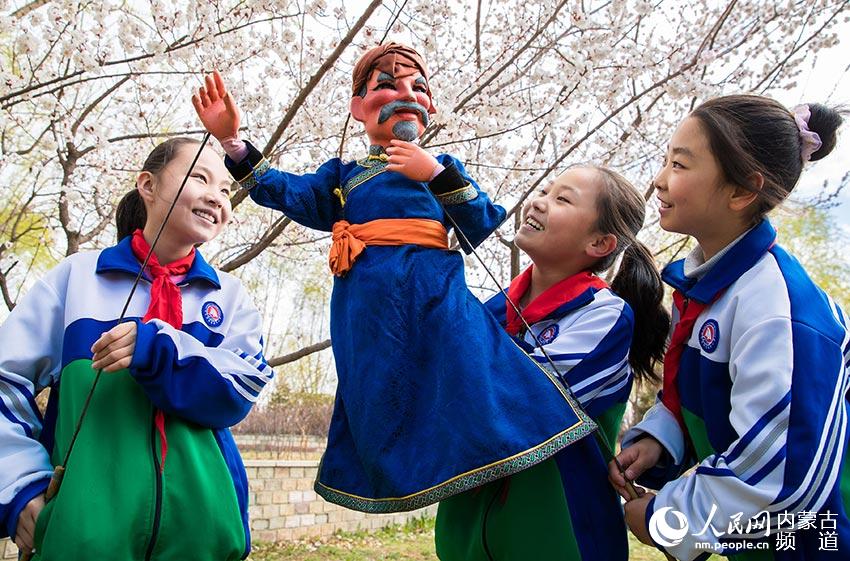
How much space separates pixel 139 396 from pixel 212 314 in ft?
0.98

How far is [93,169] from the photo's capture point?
546cm

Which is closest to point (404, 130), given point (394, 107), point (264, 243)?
point (394, 107)

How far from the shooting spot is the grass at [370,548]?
7.18 m

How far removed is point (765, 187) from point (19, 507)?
6.47 ft

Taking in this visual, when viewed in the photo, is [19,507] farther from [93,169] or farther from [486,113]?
[93,169]

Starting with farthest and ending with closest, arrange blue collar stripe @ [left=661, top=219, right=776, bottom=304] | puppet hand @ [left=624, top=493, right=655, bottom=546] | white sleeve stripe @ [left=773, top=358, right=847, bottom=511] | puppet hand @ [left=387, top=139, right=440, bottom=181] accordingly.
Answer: puppet hand @ [left=387, top=139, right=440, bottom=181] → blue collar stripe @ [left=661, top=219, right=776, bottom=304] → puppet hand @ [left=624, top=493, right=655, bottom=546] → white sleeve stripe @ [left=773, top=358, right=847, bottom=511]

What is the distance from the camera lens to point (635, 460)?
1801mm

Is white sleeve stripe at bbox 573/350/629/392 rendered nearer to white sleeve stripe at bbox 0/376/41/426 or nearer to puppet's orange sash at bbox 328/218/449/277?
puppet's orange sash at bbox 328/218/449/277

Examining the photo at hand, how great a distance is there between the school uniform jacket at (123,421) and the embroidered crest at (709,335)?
113cm

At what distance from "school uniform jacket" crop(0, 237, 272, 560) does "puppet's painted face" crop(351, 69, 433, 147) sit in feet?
2.19

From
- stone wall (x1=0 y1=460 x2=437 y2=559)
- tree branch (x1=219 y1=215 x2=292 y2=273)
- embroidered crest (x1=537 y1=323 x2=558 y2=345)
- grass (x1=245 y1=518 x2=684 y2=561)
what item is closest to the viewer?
embroidered crest (x1=537 y1=323 x2=558 y2=345)

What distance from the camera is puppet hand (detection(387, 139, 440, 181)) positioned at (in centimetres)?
185

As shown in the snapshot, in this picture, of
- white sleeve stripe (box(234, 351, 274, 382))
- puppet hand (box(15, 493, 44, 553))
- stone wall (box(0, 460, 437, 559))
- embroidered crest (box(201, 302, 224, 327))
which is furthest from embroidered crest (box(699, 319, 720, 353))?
stone wall (box(0, 460, 437, 559))

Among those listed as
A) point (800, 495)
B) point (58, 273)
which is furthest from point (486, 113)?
point (800, 495)
